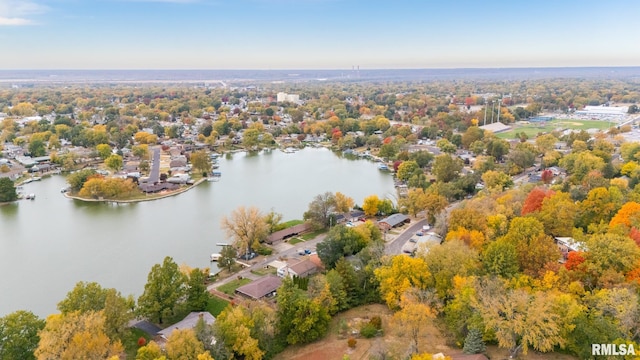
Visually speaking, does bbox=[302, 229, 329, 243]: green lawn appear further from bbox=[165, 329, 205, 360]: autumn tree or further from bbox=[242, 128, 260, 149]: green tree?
bbox=[242, 128, 260, 149]: green tree

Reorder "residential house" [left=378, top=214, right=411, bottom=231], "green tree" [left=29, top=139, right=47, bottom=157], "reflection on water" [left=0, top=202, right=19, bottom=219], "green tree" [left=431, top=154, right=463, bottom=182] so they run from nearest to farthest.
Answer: "residential house" [left=378, top=214, right=411, bottom=231] → "reflection on water" [left=0, top=202, right=19, bottom=219] → "green tree" [left=431, top=154, right=463, bottom=182] → "green tree" [left=29, top=139, right=47, bottom=157]

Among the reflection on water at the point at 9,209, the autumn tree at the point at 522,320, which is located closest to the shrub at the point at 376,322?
the autumn tree at the point at 522,320

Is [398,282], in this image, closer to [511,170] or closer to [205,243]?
[205,243]

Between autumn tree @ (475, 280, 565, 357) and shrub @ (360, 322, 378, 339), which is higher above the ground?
autumn tree @ (475, 280, 565, 357)

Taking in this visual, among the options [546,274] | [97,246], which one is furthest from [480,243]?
[97,246]

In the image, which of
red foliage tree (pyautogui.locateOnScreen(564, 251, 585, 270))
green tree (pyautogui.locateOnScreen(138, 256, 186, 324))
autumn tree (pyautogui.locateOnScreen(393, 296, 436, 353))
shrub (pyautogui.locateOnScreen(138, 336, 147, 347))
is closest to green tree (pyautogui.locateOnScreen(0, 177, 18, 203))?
green tree (pyautogui.locateOnScreen(138, 256, 186, 324))

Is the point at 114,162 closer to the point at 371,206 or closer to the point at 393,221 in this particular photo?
the point at 371,206
